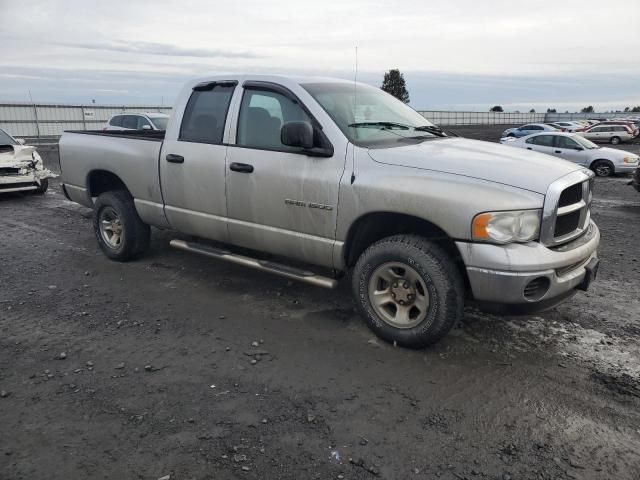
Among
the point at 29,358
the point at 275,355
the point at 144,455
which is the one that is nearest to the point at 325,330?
the point at 275,355

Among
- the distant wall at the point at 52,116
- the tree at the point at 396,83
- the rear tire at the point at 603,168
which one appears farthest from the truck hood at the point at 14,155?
the tree at the point at 396,83

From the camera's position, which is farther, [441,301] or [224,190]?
[224,190]

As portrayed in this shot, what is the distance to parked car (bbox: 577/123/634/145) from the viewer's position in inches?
1233

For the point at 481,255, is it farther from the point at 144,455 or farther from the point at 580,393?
the point at 144,455

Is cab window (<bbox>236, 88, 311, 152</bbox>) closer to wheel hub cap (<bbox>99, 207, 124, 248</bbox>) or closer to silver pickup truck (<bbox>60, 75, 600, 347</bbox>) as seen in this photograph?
silver pickup truck (<bbox>60, 75, 600, 347</bbox>)

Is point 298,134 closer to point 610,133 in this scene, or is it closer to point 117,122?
point 117,122

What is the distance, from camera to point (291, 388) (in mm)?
3426

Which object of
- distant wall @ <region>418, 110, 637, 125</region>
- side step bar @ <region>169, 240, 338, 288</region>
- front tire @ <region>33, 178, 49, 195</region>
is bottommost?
distant wall @ <region>418, 110, 637, 125</region>

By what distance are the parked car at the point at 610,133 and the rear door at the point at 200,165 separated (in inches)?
1258

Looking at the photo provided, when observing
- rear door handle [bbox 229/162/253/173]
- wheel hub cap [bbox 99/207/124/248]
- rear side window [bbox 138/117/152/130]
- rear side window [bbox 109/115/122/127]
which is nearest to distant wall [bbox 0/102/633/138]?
rear side window [bbox 109/115/122/127]

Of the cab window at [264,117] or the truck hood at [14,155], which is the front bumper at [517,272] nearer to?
the cab window at [264,117]

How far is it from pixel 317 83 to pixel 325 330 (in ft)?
7.10

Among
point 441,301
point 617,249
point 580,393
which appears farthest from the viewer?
point 617,249

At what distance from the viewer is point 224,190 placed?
481 cm
